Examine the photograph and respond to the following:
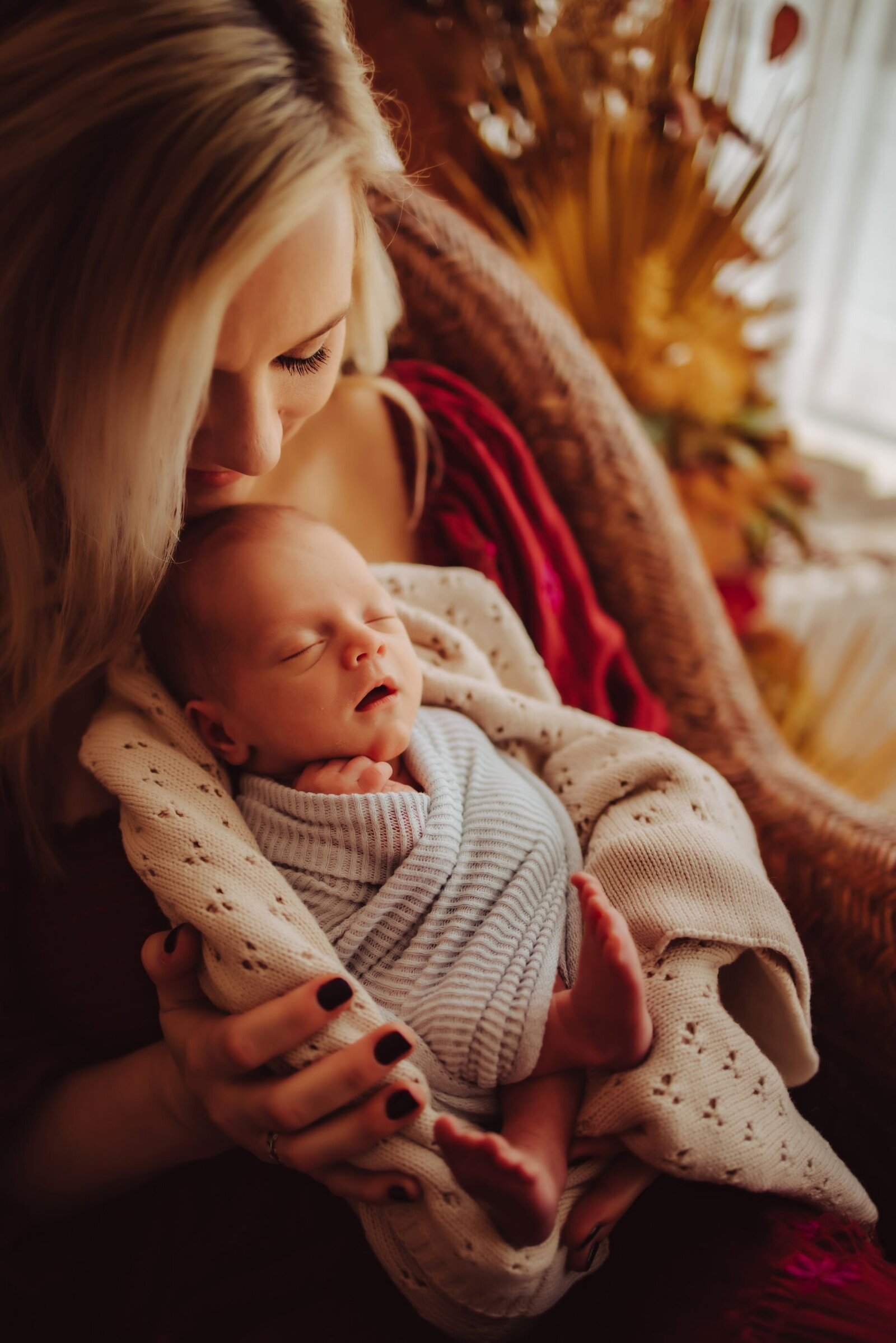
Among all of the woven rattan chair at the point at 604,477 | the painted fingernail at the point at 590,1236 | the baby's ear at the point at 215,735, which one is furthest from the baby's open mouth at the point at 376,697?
the woven rattan chair at the point at 604,477

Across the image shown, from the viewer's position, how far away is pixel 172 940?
0.75m

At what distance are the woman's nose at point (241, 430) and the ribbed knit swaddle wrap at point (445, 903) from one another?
0.28 meters

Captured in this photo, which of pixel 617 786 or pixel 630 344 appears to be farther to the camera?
pixel 630 344

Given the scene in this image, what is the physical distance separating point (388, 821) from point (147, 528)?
1.01 ft

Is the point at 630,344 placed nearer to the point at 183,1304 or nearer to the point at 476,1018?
the point at 476,1018

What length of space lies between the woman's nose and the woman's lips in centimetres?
8

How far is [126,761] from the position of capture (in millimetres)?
776

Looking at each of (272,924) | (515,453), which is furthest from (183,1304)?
(515,453)

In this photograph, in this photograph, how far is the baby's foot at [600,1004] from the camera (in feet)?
2.08

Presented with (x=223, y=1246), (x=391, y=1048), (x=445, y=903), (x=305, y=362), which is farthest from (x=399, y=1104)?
(x=305, y=362)

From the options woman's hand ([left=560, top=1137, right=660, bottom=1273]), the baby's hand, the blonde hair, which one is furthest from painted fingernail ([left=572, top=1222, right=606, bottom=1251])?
the blonde hair

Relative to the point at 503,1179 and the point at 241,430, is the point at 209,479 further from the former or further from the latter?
the point at 503,1179

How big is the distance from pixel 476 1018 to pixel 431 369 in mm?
845

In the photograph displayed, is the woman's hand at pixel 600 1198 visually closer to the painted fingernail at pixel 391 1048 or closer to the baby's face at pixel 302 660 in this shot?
the painted fingernail at pixel 391 1048
